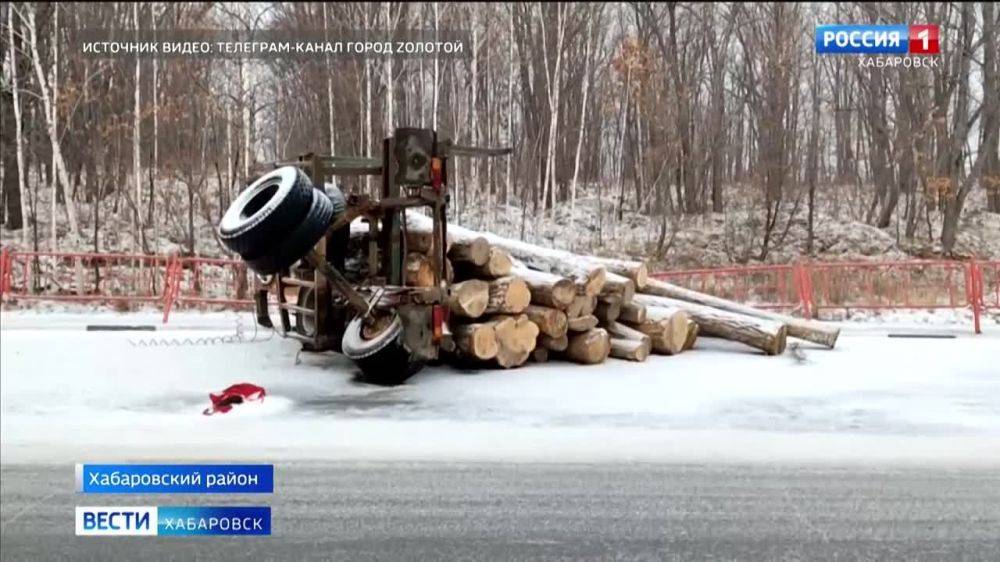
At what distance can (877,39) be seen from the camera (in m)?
1.56

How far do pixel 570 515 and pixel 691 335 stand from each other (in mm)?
2899

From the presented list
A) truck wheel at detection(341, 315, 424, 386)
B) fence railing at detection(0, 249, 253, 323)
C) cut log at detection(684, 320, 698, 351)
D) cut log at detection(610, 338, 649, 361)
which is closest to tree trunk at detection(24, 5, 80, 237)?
fence railing at detection(0, 249, 253, 323)

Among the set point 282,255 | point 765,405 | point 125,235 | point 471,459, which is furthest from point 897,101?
point 125,235

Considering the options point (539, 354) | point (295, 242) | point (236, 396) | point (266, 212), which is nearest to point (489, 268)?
point (539, 354)

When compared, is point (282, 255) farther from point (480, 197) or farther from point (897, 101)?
point (897, 101)

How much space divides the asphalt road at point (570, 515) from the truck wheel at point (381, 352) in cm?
107

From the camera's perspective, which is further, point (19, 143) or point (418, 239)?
point (19, 143)

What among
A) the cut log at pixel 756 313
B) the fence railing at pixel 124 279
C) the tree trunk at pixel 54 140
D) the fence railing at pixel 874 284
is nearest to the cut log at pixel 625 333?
the cut log at pixel 756 313

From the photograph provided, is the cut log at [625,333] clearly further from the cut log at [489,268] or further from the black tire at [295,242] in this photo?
the black tire at [295,242]

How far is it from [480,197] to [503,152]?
11.8 inches

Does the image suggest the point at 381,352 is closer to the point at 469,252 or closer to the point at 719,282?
the point at 469,252

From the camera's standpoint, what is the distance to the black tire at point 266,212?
6.09 ft
